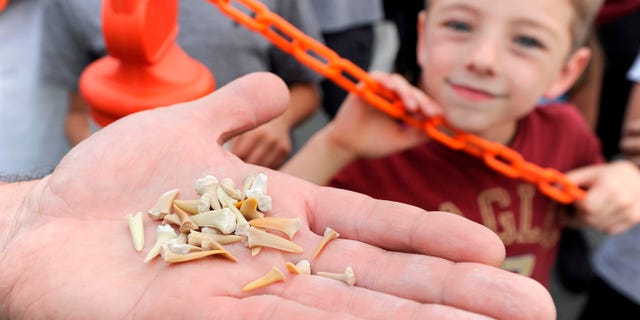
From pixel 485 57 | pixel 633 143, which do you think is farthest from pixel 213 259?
pixel 633 143

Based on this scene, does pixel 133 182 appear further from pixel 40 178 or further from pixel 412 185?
pixel 412 185

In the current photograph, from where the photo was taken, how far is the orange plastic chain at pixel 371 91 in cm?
62

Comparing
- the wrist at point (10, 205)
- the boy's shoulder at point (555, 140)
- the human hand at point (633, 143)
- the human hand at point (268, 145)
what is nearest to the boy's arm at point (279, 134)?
the human hand at point (268, 145)

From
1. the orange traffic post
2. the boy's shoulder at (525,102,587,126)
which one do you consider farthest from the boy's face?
the orange traffic post

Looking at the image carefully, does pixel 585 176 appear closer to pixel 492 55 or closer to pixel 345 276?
pixel 492 55

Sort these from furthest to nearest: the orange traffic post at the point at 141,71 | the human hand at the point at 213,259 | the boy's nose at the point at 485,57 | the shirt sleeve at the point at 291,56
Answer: the shirt sleeve at the point at 291,56 → the boy's nose at the point at 485,57 → the orange traffic post at the point at 141,71 → the human hand at the point at 213,259

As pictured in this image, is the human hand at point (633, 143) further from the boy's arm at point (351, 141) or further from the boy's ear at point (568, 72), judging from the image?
the boy's arm at point (351, 141)

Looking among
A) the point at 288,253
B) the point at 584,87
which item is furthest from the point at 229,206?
the point at 584,87

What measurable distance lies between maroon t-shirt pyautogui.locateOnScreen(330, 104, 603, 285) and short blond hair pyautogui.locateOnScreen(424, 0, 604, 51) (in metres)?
0.16

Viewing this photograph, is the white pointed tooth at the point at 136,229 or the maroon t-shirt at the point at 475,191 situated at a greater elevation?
the white pointed tooth at the point at 136,229

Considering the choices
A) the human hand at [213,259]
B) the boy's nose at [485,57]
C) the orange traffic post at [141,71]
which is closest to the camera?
the human hand at [213,259]

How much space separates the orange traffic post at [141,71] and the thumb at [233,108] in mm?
30

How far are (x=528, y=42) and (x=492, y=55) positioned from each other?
0.06 meters

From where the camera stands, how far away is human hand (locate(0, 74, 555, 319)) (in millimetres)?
423
